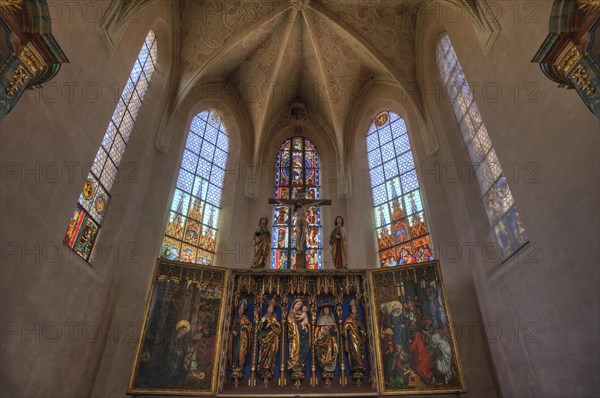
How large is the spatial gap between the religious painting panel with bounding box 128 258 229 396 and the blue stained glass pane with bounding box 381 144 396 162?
7632 millimetres

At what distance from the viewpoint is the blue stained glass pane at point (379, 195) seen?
13898mm

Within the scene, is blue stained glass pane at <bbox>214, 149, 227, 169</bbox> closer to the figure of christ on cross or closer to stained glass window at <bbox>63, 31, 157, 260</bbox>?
stained glass window at <bbox>63, 31, 157, 260</bbox>

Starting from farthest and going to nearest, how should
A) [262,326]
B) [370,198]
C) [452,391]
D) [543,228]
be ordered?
[370,198] → [262,326] → [452,391] → [543,228]

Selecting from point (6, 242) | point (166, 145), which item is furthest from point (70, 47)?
point (166, 145)

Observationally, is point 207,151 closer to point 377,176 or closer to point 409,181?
point 377,176

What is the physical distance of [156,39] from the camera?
12992mm

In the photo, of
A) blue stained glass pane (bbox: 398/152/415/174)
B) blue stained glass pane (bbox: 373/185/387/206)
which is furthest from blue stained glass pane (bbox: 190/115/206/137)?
blue stained glass pane (bbox: 398/152/415/174)

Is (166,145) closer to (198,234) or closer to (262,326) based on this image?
(198,234)

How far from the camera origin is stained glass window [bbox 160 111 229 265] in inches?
490

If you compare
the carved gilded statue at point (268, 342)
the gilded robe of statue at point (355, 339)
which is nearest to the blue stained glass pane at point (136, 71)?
the carved gilded statue at point (268, 342)

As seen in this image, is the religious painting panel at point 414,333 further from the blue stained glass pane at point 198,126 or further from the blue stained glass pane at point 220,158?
the blue stained glass pane at point 198,126

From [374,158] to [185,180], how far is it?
674cm

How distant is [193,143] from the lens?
14.2 metres

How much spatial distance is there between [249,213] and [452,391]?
8611mm
